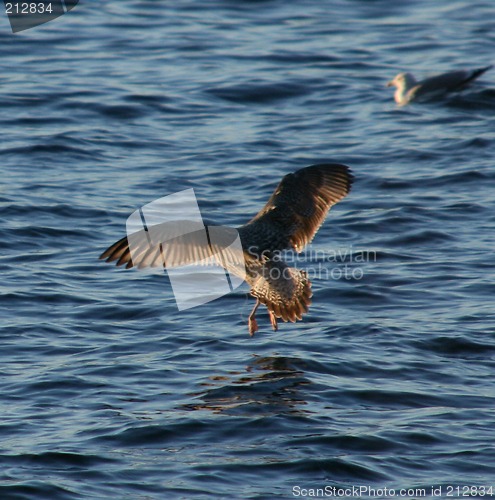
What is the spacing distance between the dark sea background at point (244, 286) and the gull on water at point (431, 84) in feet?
0.81

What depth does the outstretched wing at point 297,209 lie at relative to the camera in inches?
305

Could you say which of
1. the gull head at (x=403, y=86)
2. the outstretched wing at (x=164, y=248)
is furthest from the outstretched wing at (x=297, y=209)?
the gull head at (x=403, y=86)

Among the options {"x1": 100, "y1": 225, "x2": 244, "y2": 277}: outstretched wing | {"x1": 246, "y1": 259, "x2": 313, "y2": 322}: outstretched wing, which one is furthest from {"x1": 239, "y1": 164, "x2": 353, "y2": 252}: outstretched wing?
{"x1": 100, "y1": 225, "x2": 244, "y2": 277}: outstretched wing

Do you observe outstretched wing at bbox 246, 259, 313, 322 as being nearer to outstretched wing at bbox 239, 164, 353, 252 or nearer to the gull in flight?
the gull in flight

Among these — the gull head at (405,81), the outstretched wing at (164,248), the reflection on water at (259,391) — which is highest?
the outstretched wing at (164,248)

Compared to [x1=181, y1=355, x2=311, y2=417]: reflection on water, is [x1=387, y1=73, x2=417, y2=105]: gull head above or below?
above

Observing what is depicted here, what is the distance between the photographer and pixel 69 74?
52.5 ft

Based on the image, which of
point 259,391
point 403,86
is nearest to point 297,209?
point 259,391

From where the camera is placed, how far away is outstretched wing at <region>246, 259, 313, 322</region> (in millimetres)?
7199

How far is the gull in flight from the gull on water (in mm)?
6685

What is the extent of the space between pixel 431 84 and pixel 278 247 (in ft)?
25.8

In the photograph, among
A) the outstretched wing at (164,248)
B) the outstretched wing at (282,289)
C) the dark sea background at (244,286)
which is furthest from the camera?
the outstretched wing at (282,289)

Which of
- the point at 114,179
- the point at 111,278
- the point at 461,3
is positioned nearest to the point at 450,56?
the point at 461,3

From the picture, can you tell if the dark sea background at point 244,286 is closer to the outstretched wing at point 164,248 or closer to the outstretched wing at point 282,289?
the outstretched wing at point 282,289
